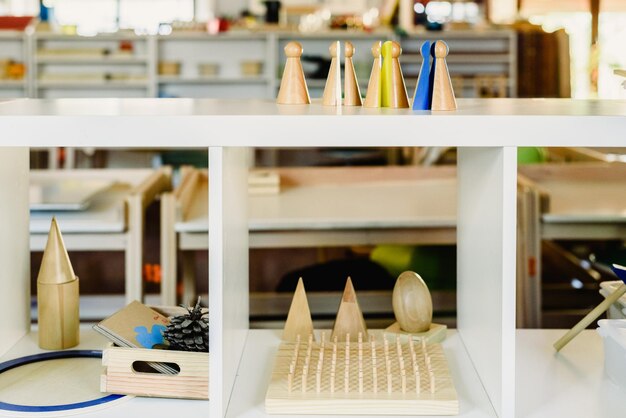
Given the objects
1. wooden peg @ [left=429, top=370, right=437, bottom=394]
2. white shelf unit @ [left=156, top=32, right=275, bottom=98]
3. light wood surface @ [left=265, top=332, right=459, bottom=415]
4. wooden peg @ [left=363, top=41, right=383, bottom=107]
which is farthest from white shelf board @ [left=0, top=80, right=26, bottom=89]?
wooden peg @ [left=429, top=370, right=437, bottom=394]

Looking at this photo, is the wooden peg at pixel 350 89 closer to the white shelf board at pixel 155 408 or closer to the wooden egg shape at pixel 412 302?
the wooden egg shape at pixel 412 302

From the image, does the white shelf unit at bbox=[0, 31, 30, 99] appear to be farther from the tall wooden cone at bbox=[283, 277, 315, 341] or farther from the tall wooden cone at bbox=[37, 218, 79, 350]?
the tall wooden cone at bbox=[283, 277, 315, 341]

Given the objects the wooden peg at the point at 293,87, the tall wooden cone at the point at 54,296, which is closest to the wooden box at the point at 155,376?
the tall wooden cone at the point at 54,296

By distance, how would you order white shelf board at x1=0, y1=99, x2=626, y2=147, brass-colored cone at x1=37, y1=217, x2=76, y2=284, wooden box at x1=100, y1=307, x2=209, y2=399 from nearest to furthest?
white shelf board at x1=0, y1=99, x2=626, y2=147
wooden box at x1=100, y1=307, x2=209, y2=399
brass-colored cone at x1=37, y1=217, x2=76, y2=284

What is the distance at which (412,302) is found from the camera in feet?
4.42

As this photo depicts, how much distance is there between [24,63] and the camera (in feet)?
23.9

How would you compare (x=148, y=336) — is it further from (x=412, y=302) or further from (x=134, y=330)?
(x=412, y=302)

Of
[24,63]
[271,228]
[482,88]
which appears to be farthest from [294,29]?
[271,228]

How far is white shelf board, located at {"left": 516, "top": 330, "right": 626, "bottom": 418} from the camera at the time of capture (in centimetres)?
111

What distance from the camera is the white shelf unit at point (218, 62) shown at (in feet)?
23.9

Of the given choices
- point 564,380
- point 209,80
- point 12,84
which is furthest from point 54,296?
point 12,84

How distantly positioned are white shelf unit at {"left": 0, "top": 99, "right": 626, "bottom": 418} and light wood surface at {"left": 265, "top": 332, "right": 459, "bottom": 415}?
0.04 meters

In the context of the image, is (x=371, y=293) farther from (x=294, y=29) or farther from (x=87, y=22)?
(x=87, y=22)

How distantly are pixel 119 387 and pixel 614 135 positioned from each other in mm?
689
